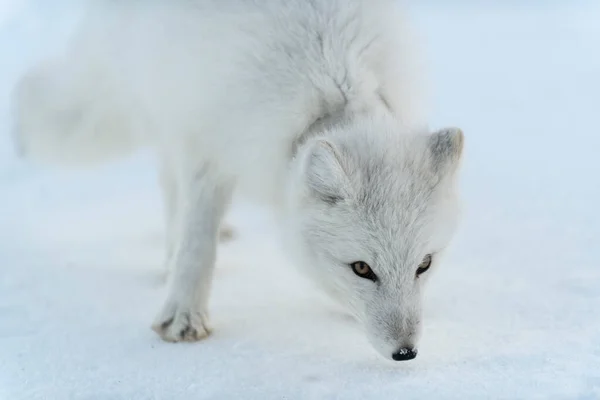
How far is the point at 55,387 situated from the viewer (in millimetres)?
2168

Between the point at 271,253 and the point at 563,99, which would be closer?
the point at 271,253

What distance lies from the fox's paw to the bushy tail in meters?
1.26

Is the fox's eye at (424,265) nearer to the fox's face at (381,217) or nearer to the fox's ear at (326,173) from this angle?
the fox's face at (381,217)

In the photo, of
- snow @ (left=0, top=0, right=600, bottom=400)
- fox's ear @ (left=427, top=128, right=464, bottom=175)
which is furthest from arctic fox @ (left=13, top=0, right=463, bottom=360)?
snow @ (left=0, top=0, right=600, bottom=400)

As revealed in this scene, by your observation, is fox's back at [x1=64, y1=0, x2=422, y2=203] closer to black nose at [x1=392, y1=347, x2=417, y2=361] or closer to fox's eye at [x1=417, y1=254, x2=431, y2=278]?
fox's eye at [x1=417, y1=254, x2=431, y2=278]

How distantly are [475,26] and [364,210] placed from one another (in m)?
4.99

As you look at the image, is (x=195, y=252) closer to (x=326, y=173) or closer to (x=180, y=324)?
(x=180, y=324)

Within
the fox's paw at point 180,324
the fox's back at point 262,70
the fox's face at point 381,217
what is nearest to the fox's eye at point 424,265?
the fox's face at point 381,217

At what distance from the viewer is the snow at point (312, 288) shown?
221 cm

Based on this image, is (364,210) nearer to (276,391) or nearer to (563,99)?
(276,391)

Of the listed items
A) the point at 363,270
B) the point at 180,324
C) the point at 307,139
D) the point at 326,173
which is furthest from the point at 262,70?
the point at 180,324

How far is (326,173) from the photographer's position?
2172mm

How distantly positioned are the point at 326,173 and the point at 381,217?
21cm

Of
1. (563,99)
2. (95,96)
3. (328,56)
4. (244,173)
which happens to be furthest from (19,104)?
(563,99)
